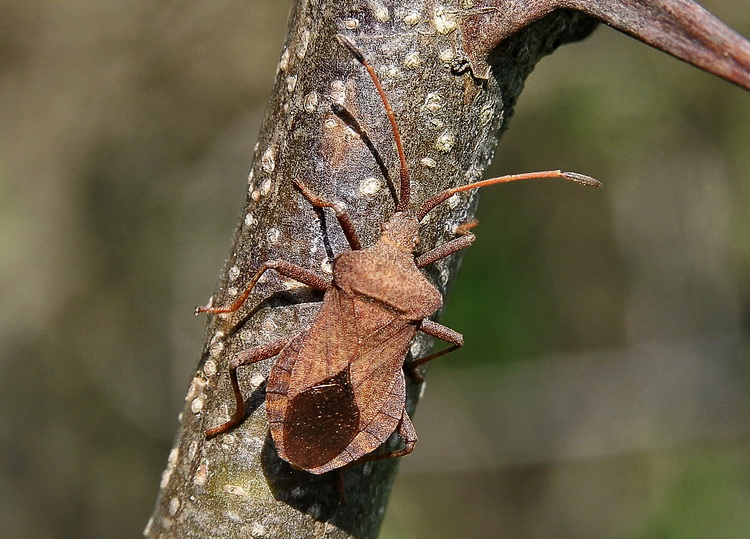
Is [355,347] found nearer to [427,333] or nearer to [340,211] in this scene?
[427,333]

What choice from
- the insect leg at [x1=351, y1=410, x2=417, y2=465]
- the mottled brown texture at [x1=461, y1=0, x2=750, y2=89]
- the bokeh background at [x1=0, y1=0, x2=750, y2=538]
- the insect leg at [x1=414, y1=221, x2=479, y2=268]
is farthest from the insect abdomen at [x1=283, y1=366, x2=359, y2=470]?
the bokeh background at [x1=0, y1=0, x2=750, y2=538]

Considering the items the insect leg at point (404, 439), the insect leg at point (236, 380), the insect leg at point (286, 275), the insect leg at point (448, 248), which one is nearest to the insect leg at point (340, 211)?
the insect leg at point (286, 275)

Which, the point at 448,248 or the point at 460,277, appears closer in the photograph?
the point at 448,248

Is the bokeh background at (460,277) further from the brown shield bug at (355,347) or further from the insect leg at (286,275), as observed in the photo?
the insect leg at (286,275)

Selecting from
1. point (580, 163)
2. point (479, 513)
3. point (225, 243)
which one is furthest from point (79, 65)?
point (479, 513)

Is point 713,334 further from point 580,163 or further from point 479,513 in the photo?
point 479,513

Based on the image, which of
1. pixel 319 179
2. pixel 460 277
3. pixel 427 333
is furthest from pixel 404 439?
pixel 460 277
